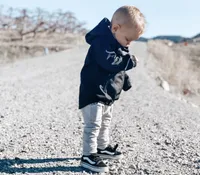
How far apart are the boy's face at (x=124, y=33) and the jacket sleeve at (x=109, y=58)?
119mm

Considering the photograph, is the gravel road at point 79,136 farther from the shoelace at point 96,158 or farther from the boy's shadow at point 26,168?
the shoelace at point 96,158

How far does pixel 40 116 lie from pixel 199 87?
12.1 meters

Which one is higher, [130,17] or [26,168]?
[130,17]

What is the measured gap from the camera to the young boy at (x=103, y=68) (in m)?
3.54

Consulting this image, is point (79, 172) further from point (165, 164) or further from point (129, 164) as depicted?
point (165, 164)

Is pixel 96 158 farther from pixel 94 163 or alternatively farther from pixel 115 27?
pixel 115 27

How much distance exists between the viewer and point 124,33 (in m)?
3.55

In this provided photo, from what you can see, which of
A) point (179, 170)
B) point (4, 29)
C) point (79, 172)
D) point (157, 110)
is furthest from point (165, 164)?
point (4, 29)

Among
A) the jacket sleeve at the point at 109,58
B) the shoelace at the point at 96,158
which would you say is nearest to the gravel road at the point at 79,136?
the shoelace at the point at 96,158

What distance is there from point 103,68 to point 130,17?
49 centimetres

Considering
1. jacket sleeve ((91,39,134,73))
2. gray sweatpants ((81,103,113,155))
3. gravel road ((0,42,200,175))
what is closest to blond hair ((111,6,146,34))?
jacket sleeve ((91,39,134,73))

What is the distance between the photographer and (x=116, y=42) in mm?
3594

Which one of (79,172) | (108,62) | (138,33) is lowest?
(79,172)

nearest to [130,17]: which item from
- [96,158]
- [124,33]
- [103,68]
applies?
[124,33]
